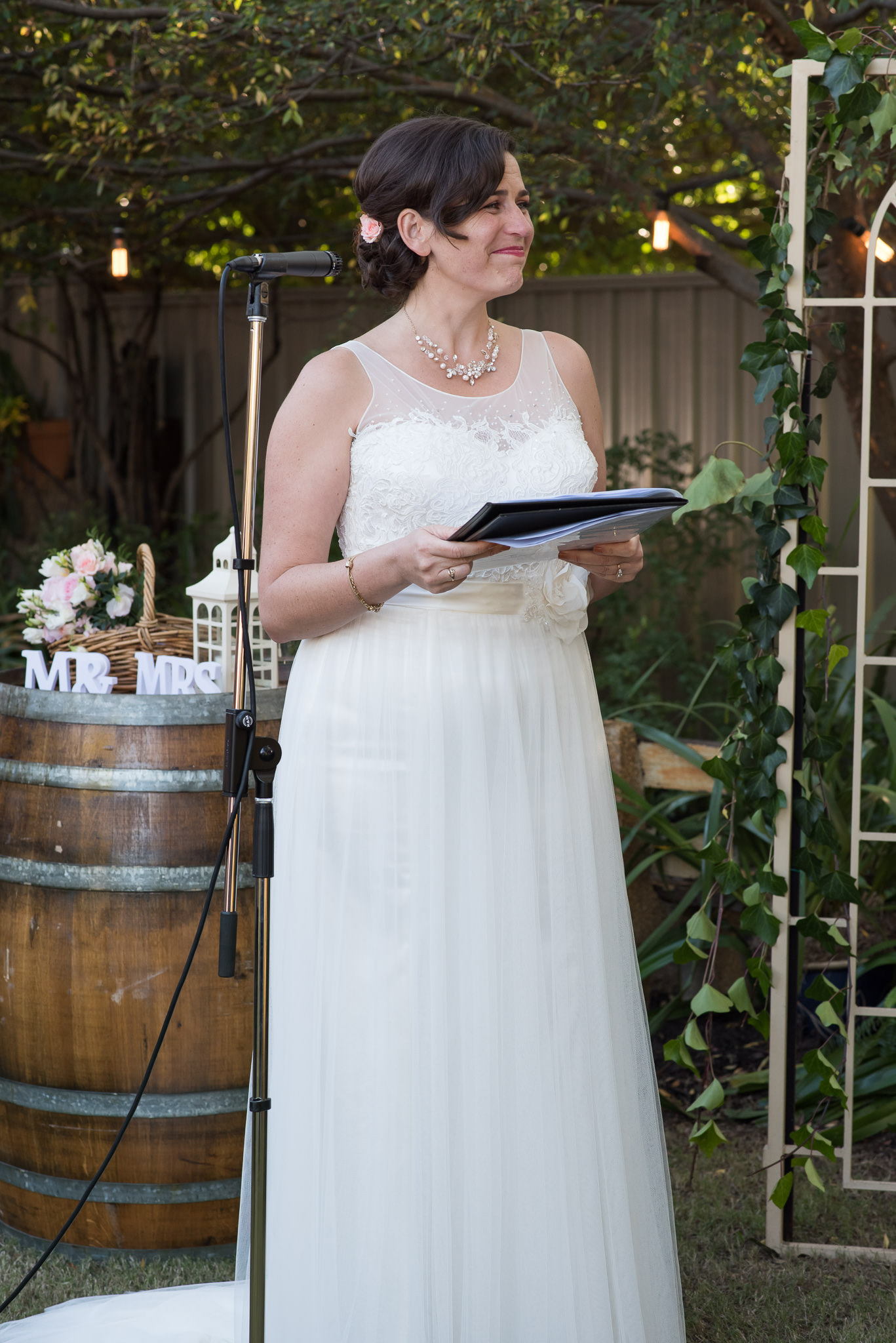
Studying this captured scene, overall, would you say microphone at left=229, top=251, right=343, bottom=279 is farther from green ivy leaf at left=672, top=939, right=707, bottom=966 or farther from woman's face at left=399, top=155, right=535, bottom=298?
green ivy leaf at left=672, top=939, right=707, bottom=966

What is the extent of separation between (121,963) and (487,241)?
138cm

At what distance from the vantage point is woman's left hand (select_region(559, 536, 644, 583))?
182 centimetres

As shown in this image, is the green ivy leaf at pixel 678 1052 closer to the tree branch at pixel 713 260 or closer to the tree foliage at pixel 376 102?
the tree foliage at pixel 376 102

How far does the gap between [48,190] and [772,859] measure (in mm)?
4662

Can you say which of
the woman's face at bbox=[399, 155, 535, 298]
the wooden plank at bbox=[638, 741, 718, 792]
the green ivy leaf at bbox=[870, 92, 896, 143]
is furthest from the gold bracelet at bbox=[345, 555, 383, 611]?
the wooden plank at bbox=[638, 741, 718, 792]

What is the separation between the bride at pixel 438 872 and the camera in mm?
1812

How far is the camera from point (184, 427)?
7195mm

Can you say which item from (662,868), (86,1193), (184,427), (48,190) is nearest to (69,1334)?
(86,1193)

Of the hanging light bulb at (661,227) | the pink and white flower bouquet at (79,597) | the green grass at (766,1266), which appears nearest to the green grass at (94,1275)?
the green grass at (766,1266)

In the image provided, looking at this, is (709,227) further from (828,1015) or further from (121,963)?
(121,963)

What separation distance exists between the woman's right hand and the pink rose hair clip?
0.53 m

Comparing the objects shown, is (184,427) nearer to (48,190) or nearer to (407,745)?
(48,190)

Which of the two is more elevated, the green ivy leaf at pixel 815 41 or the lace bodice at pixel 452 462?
the green ivy leaf at pixel 815 41

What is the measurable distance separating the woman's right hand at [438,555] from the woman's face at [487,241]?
0.47 m
